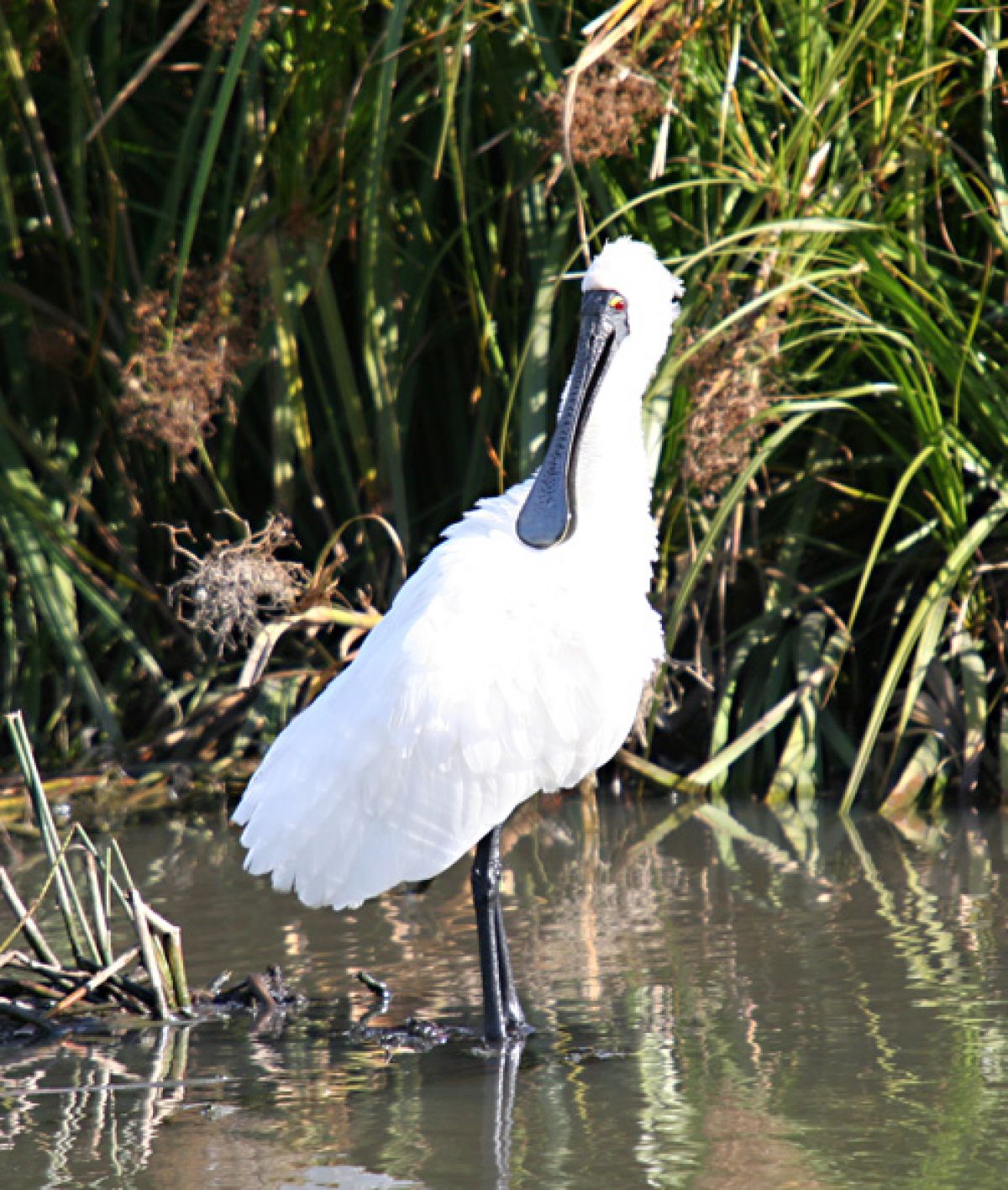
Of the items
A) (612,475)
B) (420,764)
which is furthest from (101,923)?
(612,475)

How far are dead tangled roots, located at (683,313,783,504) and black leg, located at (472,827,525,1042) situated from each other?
4.80 ft

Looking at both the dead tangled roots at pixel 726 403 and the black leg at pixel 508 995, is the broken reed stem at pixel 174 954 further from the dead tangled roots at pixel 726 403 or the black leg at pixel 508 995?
the dead tangled roots at pixel 726 403

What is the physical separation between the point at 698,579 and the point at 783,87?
1568 mm

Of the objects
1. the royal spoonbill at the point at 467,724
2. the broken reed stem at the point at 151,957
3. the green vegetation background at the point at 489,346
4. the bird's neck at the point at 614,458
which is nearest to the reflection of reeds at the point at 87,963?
the broken reed stem at the point at 151,957

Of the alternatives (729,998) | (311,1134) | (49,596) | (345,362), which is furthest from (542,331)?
(311,1134)

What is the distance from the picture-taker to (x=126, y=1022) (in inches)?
151

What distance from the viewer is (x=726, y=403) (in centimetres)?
495

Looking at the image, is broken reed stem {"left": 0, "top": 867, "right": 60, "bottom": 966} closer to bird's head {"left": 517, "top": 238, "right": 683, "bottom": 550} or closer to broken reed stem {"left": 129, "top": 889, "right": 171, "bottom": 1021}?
broken reed stem {"left": 129, "top": 889, "right": 171, "bottom": 1021}

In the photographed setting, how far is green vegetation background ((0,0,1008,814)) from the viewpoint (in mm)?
5113

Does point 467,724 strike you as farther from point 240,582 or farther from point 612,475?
point 240,582

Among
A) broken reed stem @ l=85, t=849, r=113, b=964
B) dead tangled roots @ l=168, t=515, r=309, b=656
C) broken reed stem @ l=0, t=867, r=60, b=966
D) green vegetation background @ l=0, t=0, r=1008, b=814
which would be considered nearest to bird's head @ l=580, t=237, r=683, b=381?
green vegetation background @ l=0, t=0, r=1008, b=814

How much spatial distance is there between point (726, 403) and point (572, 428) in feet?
3.39

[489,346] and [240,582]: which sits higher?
[489,346]

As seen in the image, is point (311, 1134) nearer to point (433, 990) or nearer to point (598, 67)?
point (433, 990)
